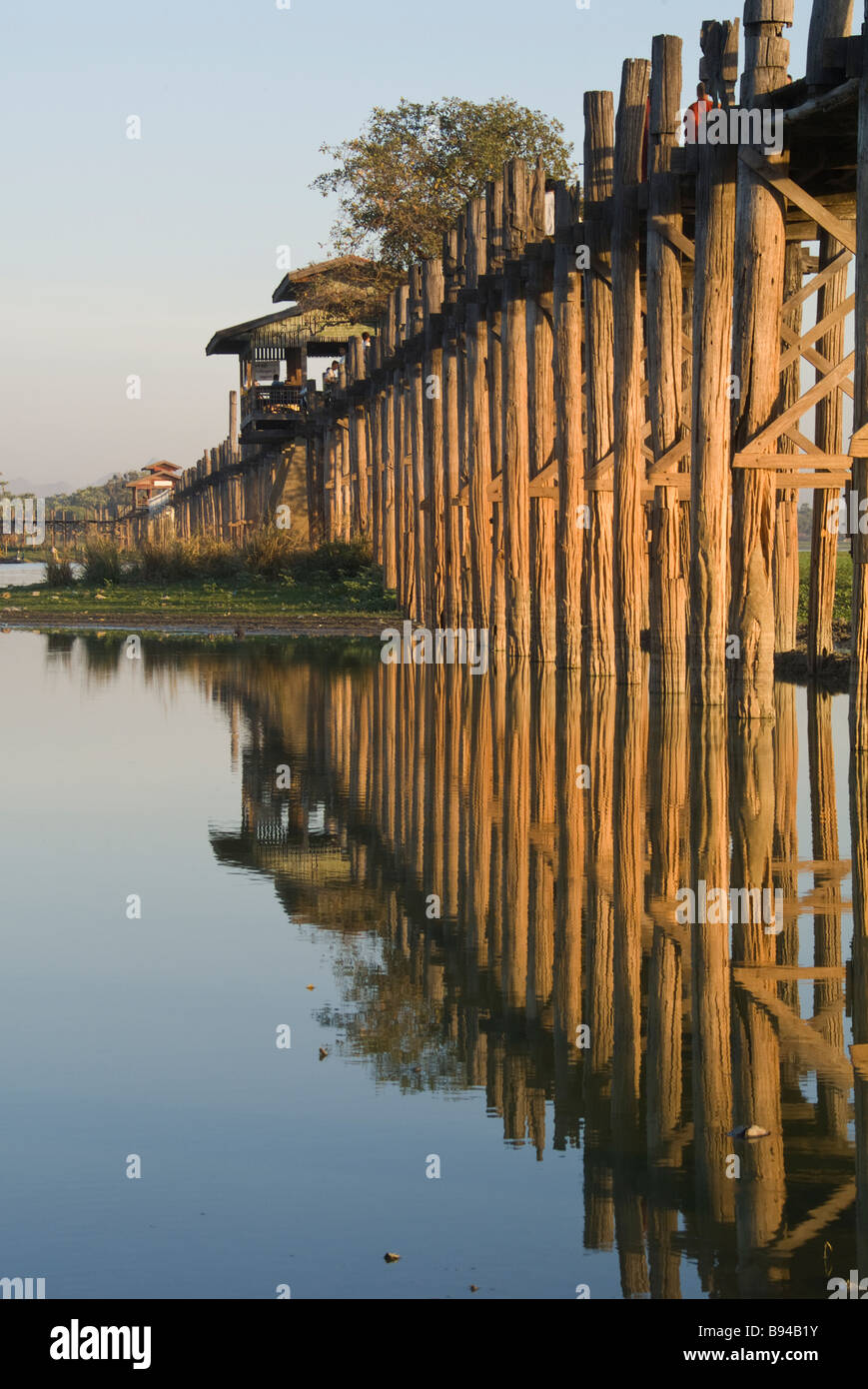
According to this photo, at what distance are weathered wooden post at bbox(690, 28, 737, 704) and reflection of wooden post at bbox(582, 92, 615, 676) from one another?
3.42m

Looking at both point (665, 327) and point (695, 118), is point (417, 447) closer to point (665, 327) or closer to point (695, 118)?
point (665, 327)

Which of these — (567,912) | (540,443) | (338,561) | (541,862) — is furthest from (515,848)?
(338,561)

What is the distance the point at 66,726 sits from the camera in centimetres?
1605

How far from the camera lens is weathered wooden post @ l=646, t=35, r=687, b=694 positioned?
15688 mm

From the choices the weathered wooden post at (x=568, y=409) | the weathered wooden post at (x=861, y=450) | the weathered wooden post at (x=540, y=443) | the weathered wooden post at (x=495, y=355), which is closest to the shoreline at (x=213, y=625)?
the weathered wooden post at (x=495, y=355)

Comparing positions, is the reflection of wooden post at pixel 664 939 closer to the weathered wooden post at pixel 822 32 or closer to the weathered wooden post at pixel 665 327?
the weathered wooden post at pixel 665 327

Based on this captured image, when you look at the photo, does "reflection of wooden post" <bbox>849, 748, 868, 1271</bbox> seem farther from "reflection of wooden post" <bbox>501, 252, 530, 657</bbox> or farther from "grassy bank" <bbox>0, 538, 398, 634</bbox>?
"grassy bank" <bbox>0, 538, 398, 634</bbox>

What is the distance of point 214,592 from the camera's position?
3847 centimetres

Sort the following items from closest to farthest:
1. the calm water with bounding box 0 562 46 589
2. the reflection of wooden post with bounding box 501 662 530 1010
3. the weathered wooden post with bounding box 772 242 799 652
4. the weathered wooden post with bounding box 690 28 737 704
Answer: the reflection of wooden post with bounding box 501 662 530 1010, the weathered wooden post with bounding box 690 28 737 704, the weathered wooden post with bounding box 772 242 799 652, the calm water with bounding box 0 562 46 589

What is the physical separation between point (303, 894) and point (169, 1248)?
4358 mm

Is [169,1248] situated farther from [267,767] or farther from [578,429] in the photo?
[578,429]

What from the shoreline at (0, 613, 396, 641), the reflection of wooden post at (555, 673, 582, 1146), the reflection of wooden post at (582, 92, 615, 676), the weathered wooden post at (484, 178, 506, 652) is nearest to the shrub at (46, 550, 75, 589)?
the shoreline at (0, 613, 396, 641)

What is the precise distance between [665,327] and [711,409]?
216 cm
